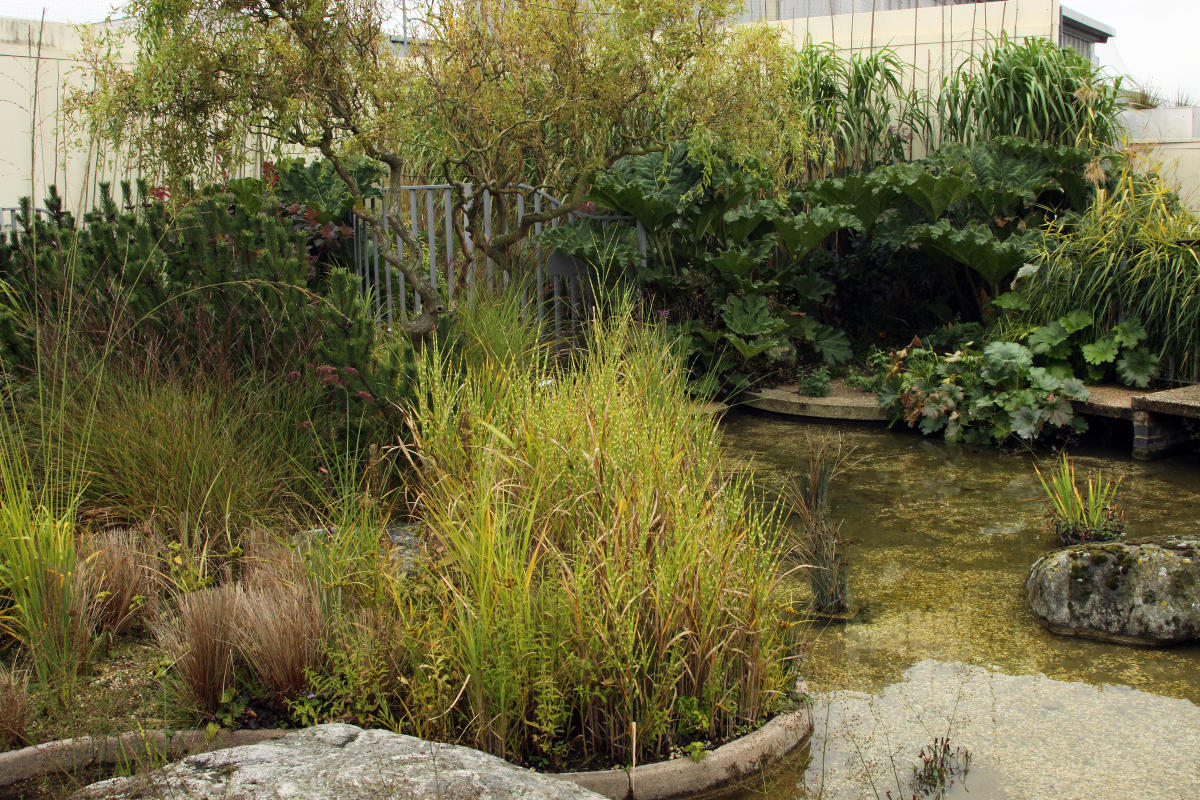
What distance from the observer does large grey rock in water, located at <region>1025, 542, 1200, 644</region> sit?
3768 millimetres

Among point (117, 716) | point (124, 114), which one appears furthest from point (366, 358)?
point (124, 114)

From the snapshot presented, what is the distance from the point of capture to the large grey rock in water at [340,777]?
230cm

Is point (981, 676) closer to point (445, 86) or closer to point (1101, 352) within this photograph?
point (1101, 352)

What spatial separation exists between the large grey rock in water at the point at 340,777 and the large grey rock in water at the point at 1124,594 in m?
2.30

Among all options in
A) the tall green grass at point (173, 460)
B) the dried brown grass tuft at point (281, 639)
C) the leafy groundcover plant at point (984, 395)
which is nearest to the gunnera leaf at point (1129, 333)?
the leafy groundcover plant at point (984, 395)

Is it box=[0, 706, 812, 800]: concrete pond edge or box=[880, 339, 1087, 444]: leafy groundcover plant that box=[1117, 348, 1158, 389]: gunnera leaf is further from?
box=[0, 706, 812, 800]: concrete pond edge

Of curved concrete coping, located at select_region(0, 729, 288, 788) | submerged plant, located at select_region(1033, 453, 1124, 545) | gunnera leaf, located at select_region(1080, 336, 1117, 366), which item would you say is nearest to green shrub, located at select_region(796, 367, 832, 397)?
gunnera leaf, located at select_region(1080, 336, 1117, 366)

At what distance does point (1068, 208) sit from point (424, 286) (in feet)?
18.6

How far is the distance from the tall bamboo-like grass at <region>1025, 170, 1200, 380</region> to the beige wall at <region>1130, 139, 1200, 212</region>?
93cm

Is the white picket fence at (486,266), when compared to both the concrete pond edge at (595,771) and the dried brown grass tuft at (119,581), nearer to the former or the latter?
the dried brown grass tuft at (119,581)

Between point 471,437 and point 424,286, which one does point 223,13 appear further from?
point 471,437

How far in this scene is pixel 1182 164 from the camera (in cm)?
860

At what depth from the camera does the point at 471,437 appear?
3760 millimetres

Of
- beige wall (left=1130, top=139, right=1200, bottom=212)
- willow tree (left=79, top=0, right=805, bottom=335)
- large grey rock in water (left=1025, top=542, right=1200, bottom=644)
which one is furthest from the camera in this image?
beige wall (left=1130, top=139, right=1200, bottom=212)
